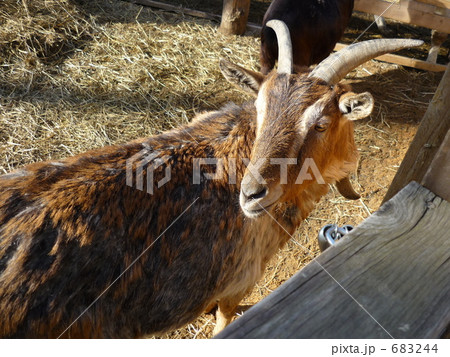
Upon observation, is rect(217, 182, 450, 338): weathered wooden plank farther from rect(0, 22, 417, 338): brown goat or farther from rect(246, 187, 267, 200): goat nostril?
rect(0, 22, 417, 338): brown goat

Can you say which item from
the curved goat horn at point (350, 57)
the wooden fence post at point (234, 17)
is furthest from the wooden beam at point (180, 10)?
the curved goat horn at point (350, 57)

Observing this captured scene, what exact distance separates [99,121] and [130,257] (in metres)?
3.06

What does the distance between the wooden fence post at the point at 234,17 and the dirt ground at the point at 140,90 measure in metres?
0.18

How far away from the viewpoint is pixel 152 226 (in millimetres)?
2455

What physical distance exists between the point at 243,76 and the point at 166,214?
1316mm

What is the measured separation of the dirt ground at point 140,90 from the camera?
4559 mm

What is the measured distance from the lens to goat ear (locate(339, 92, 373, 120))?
2.59m

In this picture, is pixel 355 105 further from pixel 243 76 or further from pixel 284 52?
pixel 243 76

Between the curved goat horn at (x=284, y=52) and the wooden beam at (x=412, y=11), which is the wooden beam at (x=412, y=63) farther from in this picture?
the curved goat horn at (x=284, y=52)

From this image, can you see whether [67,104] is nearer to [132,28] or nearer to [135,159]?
[132,28]

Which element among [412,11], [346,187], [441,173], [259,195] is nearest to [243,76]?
[259,195]

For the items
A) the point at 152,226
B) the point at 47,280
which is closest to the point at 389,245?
the point at 152,226

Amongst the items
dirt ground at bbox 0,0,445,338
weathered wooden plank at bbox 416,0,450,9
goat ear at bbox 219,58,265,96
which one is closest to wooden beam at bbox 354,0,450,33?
weathered wooden plank at bbox 416,0,450,9

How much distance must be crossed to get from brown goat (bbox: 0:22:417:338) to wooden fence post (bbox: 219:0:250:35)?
158 inches
